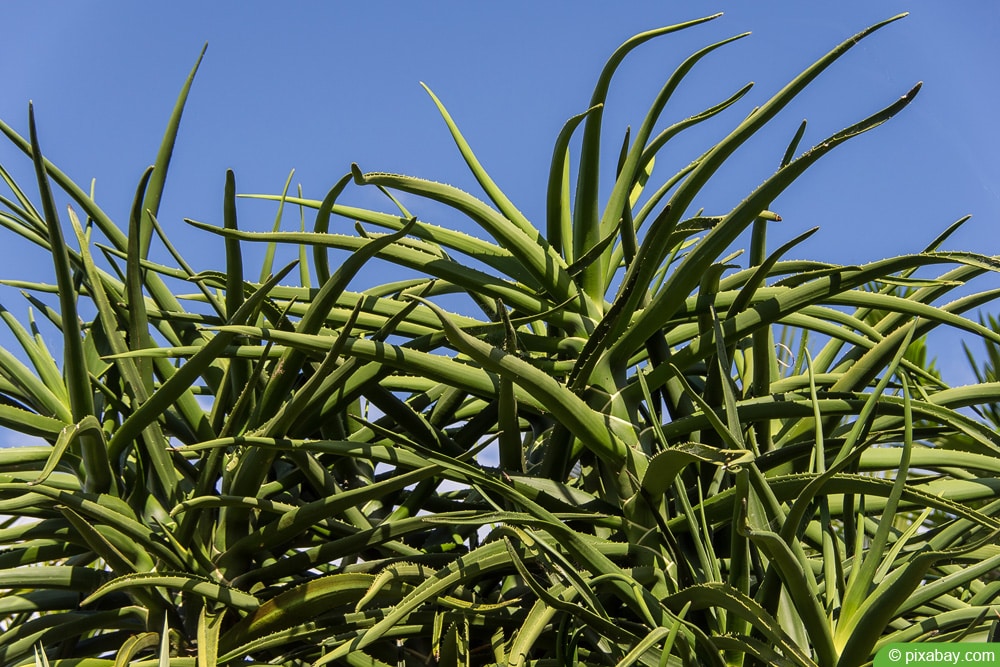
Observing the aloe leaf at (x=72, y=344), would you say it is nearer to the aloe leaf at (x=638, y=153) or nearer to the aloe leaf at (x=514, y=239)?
the aloe leaf at (x=514, y=239)

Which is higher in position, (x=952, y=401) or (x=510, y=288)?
(x=510, y=288)

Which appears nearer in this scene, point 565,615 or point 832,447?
point 565,615

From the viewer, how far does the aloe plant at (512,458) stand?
1.98 feet

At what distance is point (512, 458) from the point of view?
783 mm

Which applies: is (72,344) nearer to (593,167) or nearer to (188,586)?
(188,586)

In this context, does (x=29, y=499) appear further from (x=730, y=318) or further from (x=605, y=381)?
(x=730, y=318)

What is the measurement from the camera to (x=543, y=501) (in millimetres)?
701

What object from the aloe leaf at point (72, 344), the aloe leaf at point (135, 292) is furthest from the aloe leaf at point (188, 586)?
the aloe leaf at point (135, 292)

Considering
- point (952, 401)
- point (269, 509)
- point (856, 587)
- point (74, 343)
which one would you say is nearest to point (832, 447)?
point (952, 401)

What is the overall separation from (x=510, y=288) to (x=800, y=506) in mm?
344

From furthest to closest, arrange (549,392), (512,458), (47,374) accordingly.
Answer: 1. (47,374)
2. (512,458)
3. (549,392)

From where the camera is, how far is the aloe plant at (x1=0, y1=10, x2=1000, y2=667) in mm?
604

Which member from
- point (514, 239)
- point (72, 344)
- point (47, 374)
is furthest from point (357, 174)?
point (47, 374)

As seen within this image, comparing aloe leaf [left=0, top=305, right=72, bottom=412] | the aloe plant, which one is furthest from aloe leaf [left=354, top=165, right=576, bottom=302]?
aloe leaf [left=0, top=305, right=72, bottom=412]
